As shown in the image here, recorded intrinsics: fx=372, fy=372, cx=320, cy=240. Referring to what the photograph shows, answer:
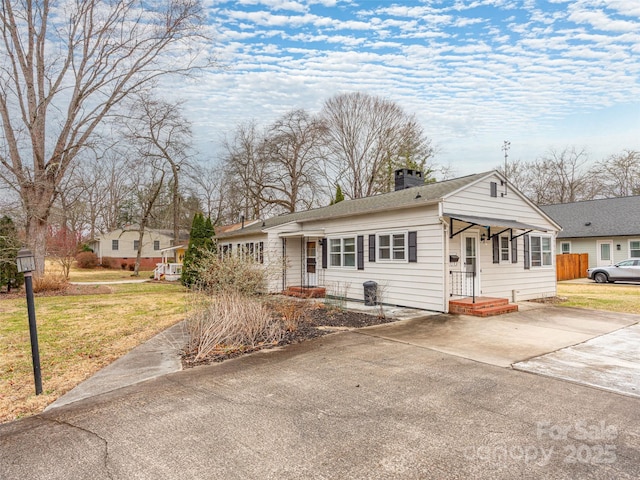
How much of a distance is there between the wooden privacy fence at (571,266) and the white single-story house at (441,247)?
31.5ft

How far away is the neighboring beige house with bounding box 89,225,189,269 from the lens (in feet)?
119

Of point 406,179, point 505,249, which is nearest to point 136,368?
point 505,249

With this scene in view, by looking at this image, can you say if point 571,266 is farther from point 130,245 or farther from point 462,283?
point 130,245

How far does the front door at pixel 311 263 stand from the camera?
14.7 m

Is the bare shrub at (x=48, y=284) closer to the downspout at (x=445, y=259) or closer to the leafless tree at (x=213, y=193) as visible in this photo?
the downspout at (x=445, y=259)

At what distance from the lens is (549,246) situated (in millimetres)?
12922

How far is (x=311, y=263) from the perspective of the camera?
14.9 meters

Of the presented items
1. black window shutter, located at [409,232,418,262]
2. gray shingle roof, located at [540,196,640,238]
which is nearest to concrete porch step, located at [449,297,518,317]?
black window shutter, located at [409,232,418,262]

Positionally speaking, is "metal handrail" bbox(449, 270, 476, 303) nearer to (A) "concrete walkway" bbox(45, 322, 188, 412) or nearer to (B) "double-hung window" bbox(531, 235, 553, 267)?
(B) "double-hung window" bbox(531, 235, 553, 267)

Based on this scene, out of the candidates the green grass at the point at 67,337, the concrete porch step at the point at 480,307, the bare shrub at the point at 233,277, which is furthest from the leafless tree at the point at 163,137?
the concrete porch step at the point at 480,307

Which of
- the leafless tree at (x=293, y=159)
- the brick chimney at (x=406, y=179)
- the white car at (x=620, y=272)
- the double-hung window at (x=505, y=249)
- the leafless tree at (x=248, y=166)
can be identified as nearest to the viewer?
the double-hung window at (x=505, y=249)

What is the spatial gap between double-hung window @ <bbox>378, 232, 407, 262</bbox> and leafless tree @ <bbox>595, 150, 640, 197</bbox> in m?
32.0

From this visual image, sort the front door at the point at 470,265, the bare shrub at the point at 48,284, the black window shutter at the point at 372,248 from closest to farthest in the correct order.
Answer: the front door at the point at 470,265
the black window shutter at the point at 372,248
the bare shrub at the point at 48,284

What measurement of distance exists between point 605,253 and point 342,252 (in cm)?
1852
